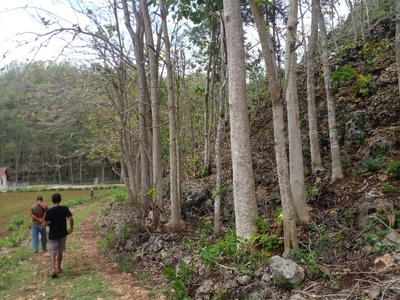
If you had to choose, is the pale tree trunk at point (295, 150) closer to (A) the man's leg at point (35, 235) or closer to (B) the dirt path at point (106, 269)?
(B) the dirt path at point (106, 269)

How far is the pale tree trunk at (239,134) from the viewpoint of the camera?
498 cm

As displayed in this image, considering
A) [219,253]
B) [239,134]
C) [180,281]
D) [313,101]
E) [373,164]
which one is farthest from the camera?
[313,101]

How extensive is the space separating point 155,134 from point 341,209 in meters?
4.77

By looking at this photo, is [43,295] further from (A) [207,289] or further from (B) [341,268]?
(B) [341,268]

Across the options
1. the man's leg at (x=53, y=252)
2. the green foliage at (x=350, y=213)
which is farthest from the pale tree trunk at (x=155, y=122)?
the green foliage at (x=350, y=213)

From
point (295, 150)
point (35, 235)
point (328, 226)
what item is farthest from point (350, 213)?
point (35, 235)

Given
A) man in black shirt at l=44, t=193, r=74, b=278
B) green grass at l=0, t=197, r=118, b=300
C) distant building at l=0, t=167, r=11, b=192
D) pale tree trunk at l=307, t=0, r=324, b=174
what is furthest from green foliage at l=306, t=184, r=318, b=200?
distant building at l=0, t=167, r=11, b=192

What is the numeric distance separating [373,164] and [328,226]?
7.24ft

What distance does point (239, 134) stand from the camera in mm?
5059

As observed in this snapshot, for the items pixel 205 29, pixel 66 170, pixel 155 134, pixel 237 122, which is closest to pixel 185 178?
pixel 155 134

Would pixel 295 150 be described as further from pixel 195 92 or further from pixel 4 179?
pixel 4 179

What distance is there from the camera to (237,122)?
5.07 m

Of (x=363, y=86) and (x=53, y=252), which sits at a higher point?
(x=363, y=86)

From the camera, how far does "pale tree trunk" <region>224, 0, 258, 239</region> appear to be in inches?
196
